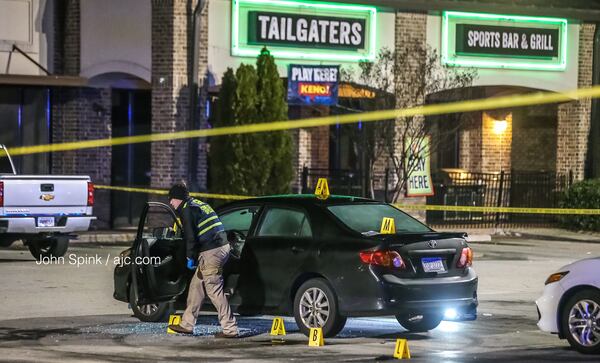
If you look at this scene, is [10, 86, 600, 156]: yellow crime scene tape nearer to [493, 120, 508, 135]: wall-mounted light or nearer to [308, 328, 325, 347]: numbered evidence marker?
[493, 120, 508, 135]: wall-mounted light

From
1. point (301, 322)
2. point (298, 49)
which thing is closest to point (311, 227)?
point (301, 322)

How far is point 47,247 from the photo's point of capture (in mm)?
21453

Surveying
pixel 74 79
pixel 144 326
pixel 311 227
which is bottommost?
pixel 144 326

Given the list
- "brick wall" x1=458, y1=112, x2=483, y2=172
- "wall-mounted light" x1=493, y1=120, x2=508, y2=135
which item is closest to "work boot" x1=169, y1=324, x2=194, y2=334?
"brick wall" x1=458, y1=112, x2=483, y2=172

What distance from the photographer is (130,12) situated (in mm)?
28422

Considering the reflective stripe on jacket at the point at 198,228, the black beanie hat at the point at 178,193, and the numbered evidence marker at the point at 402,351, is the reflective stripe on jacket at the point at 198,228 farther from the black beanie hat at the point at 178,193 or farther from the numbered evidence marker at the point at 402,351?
the numbered evidence marker at the point at 402,351

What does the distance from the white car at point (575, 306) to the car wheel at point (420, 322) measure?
52.9 inches

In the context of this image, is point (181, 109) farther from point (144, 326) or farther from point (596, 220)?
point (144, 326)

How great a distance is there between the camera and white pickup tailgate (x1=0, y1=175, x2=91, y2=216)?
20.0 m

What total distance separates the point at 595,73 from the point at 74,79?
1375cm

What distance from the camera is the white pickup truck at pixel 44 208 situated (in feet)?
65.5

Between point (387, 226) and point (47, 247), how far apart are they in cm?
1009

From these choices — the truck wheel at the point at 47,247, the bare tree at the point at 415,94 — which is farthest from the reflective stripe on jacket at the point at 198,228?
the bare tree at the point at 415,94

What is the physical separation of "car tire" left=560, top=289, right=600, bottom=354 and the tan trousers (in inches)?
127
